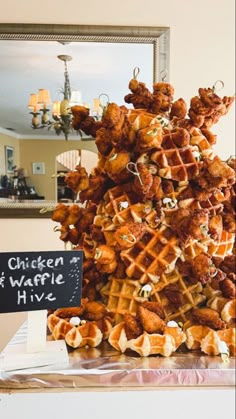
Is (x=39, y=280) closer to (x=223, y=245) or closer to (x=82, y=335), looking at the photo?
(x=82, y=335)

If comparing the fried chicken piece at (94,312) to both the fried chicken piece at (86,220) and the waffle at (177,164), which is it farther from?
the waffle at (177,164)

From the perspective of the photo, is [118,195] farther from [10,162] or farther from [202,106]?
[10,162]

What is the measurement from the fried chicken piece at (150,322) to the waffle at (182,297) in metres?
0.06

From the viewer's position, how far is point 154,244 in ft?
2.42

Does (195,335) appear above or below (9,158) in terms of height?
below

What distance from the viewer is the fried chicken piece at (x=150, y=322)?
0.68 m

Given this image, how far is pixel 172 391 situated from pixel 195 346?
107mm

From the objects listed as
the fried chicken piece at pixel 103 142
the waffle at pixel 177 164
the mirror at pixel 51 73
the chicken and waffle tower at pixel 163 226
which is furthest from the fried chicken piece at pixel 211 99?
the mirror at pixel 51 73

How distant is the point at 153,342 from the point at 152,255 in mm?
159

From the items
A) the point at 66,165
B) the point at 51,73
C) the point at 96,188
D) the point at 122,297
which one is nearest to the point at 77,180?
the point at 96,188

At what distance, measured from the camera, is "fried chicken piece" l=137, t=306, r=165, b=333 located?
0.68 metres

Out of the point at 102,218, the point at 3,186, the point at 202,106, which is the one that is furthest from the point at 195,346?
the point at 3,186

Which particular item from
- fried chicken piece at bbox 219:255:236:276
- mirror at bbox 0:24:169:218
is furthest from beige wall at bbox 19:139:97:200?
fried chicken piece at bbox 219:255:236:276

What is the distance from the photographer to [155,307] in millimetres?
724
